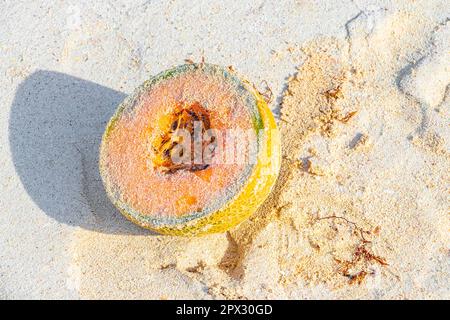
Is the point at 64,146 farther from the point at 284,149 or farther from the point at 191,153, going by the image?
the point at 284,149

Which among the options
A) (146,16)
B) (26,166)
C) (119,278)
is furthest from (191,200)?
(146,16)

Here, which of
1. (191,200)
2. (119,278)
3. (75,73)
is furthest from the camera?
(75,73)

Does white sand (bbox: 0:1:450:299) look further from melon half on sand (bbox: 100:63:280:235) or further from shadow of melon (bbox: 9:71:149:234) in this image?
melon half on sand (bbox: 100:63:280:235)

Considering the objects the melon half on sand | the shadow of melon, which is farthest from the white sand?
the melon half on sand

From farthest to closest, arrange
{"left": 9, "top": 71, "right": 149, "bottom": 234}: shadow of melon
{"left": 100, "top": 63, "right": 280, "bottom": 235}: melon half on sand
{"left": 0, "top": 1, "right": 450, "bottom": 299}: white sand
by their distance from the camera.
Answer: {"left": 9, "top": 71, "right": 149, "bottom": 234}: shadow of melon → {"left": 0, "top": 1, "right": 450, "bottom": 299}: white sand → {"left": 100, "top": 63, "right": 280, "bottom": 235}: melon half on sand

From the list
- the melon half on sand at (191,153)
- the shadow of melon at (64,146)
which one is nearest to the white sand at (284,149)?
the shadow of melon at (64,146)

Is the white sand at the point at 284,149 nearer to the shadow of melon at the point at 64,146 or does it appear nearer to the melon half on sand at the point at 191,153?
the shadow of melon at the point at 64,146

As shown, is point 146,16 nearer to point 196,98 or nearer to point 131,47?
point 131,47
